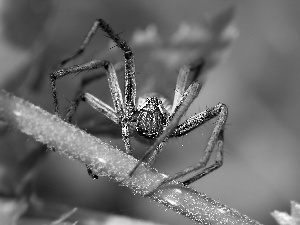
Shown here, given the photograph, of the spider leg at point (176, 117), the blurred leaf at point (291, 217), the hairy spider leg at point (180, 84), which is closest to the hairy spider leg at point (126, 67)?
the hairy spider leg at point (180, 84)

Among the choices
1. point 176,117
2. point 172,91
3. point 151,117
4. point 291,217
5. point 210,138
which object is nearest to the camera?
point 291,217

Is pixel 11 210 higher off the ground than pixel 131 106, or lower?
lower

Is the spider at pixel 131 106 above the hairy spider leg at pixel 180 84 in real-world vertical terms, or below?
below

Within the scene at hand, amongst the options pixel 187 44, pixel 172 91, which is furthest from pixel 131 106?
pixel 187 44

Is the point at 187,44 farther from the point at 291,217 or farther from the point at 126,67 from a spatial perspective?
the point at 291,217

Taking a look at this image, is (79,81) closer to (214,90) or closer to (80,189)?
(80,189)

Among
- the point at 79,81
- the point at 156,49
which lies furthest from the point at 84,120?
the point at 156,49

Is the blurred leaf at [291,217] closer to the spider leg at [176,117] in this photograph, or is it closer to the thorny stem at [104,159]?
the thorny stem at [104,159]

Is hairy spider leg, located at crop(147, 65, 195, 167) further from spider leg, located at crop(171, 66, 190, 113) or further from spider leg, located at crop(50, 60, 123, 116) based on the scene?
spider leg, located at crop(50, 60, 123, 116)
